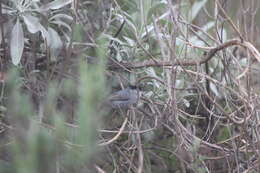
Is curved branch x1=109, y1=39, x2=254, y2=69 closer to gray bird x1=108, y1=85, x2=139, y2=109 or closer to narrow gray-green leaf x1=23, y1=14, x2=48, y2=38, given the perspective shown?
gray bird x1=108, y1=85, x2=139, y2=109

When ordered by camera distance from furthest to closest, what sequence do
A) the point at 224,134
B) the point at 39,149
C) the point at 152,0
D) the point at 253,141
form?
the point at 224,134
the point at 152,0
the point at 253,141
the point at 39,149

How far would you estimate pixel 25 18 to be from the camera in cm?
196

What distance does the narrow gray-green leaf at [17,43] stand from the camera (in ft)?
6.08

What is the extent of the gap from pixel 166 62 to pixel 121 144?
1.29ft

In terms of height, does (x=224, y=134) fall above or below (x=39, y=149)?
below

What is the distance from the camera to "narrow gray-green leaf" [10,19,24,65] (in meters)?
1.85

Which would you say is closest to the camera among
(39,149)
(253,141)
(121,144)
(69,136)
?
(39,149)

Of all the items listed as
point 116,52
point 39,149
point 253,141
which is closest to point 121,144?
point 116,52

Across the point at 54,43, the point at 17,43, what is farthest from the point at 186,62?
the point at 17,43

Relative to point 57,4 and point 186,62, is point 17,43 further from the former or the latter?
point 186,62

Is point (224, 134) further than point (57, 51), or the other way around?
point (224, 134)

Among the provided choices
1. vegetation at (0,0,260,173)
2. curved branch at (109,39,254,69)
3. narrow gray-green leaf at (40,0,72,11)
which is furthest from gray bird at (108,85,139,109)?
narrow gray-green leaf at (40,0,72,11)

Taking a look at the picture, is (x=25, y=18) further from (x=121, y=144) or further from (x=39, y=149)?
(x=39, y=149)

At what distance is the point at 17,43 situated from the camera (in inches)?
75.8
